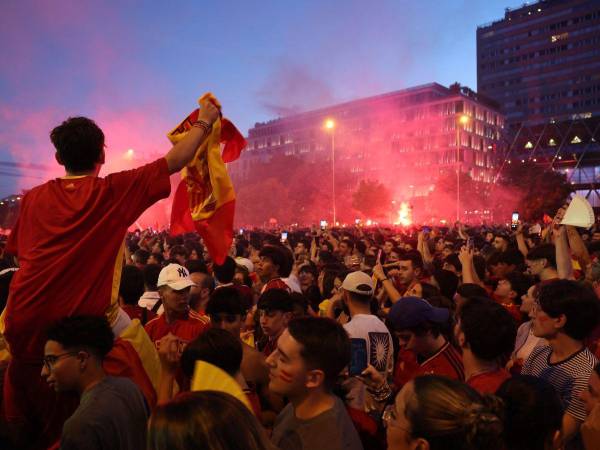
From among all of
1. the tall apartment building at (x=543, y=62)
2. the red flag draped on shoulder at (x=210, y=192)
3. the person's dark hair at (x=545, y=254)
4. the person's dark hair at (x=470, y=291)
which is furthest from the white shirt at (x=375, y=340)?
the tall apartment building at (x=543, y=62)

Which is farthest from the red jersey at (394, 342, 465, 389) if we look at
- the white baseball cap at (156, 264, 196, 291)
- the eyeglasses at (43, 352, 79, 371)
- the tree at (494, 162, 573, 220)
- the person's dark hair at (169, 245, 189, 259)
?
the tree at (494, 162, 573, 220)

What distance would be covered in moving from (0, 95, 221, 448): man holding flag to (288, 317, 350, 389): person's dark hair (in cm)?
107

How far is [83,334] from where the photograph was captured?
262 cm

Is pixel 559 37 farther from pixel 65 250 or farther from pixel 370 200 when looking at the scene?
pixel 65 250

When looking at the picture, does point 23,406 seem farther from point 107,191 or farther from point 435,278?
point 435,278

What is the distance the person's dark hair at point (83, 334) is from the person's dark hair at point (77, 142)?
0.87 m

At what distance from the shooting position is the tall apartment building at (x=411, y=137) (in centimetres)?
9638

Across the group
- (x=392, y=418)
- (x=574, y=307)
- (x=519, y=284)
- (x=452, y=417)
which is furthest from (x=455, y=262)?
(x=452, y=417)

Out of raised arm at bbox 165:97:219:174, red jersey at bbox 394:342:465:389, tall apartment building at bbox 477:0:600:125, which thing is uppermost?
tall apartment building at bbox 477:0:600:125

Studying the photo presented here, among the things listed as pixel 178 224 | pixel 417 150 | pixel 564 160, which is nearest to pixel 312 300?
pixel 178 224

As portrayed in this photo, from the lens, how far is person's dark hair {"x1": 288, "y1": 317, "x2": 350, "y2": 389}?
2828 mm

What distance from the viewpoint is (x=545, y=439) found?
259 cm

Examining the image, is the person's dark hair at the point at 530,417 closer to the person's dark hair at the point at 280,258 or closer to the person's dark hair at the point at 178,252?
the person's dark hair at the point at 280,258

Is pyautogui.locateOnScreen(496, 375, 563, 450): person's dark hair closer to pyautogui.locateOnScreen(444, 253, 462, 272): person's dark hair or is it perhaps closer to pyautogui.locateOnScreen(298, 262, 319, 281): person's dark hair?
pyautogui.locateOnScreen(298, 262, 319, 281): person's dark hair
